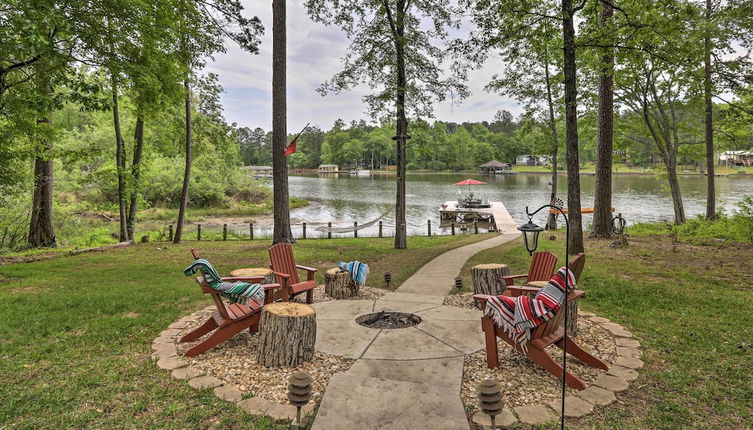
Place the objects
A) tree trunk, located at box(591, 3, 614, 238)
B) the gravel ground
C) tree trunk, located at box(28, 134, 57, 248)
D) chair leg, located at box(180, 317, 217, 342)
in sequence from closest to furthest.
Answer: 1. the gravel ground
2. chair leg, located at box(180, 317, 217, 342)
3. tree trunk, located at box(591, 3, 614, 238)
4. tree trunk, located at box(28, 134, 57, 248)

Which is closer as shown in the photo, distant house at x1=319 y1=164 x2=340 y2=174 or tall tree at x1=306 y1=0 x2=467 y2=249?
tall tree at x1=306 y1=0 x2=467 y2=249

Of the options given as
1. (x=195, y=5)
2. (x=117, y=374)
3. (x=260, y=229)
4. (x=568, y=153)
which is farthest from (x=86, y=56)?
(x=260, y=229)

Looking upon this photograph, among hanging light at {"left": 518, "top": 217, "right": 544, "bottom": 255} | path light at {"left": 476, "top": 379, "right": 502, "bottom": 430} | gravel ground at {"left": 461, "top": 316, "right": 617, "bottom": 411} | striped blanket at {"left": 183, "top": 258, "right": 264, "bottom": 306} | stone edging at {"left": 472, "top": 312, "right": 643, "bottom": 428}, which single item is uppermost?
hanging light at {"left": 518, "top": 217, "right": 544, "bottom": 255}

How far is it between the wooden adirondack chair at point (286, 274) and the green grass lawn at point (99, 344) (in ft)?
3.56

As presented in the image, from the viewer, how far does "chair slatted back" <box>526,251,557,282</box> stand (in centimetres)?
453

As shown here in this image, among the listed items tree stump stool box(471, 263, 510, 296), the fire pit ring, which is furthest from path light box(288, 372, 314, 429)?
tree stump stool box(471, 263, 510, 296)

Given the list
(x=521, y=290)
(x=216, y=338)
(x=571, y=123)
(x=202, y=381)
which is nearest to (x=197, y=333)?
(x=216, y=338)

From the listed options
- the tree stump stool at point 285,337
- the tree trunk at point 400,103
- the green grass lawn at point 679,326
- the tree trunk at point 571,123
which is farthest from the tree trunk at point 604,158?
the tree stump stool at point 285,337

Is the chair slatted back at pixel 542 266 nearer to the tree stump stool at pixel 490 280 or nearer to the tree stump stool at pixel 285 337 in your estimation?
the tree stump stool at pixel 490 280

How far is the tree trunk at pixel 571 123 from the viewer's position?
699 centimetres

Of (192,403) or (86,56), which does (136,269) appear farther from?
(192,403)

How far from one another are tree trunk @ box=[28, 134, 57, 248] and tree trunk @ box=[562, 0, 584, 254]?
12.0 meters

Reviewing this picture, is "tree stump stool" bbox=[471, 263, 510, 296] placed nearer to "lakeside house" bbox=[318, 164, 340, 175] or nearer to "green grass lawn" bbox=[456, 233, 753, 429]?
"green grass lawn" bbox=[456, 233, 753, 429]

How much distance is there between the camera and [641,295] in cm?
528
